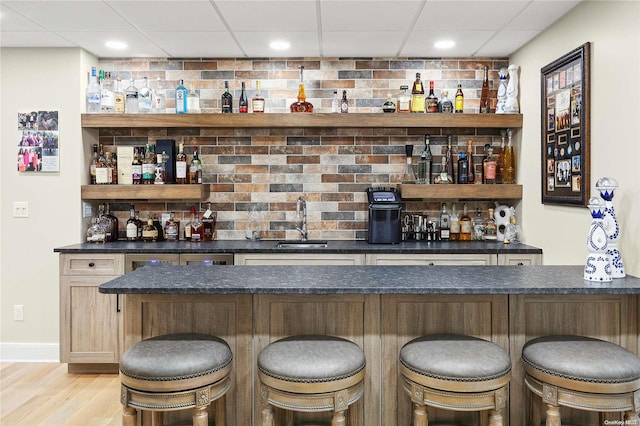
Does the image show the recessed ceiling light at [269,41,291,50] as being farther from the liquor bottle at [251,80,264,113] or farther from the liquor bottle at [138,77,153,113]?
the liquor bottle at [138,77,153,113]

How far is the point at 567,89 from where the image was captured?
299cm

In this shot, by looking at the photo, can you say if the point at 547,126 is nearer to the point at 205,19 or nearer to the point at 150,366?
the point at 205,19

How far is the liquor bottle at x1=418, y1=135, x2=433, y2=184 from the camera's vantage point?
402 cm

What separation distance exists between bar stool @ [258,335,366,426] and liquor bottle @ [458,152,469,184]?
97.4 inches

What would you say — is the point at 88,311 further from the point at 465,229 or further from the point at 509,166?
the point at 509,166

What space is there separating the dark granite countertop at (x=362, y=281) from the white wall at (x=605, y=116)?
0.46m

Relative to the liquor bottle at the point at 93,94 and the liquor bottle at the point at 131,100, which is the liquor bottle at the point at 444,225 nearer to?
the liquor bottle at the point at 131,100

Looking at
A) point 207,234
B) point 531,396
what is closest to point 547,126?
point 531,396

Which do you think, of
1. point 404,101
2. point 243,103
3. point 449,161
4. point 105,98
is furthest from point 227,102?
point 449,161

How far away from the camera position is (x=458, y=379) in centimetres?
173

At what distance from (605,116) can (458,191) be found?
1353 mm

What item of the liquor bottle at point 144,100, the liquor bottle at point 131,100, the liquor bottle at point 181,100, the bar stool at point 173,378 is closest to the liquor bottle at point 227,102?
the liquor bottle at point 181,100

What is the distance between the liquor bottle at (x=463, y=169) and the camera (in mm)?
3971

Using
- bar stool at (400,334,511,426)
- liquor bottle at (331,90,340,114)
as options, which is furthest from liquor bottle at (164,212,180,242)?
bar stool at (400,334,511,426)
